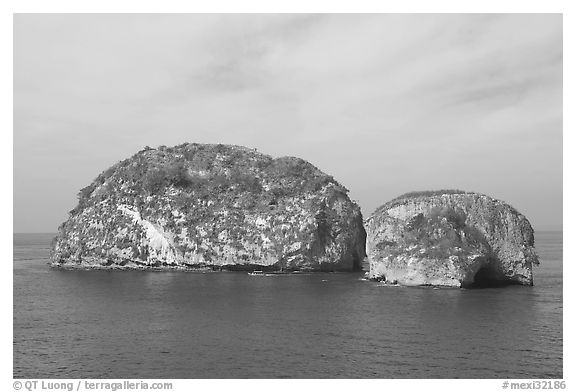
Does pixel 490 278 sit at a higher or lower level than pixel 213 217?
lower

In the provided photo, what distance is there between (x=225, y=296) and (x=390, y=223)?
3007 cm

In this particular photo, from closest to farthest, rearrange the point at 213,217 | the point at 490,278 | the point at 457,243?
the point at 457,243 → the point at 490,278 → the point at 213,217

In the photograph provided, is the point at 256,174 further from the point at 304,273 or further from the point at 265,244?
the point at 304,273

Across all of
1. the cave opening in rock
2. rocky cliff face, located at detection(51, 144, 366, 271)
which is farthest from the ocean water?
rocky cliff face, located at detection(51, 144, 366, 271)

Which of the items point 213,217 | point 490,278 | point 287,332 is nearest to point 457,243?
point 490,278

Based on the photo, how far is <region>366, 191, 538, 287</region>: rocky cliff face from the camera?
7056 centimetres

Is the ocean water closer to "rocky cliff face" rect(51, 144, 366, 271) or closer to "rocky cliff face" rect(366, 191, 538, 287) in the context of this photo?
"rocky cliff face" rect(366, 191, 538, 287)

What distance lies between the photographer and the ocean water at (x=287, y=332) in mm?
34781

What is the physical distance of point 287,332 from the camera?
1761 inches

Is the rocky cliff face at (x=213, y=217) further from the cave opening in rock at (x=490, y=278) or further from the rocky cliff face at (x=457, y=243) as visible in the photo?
the cave opening in rock at (x=490, y=278)

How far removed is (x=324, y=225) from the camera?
105000mm

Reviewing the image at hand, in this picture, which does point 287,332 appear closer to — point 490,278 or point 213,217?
point 490,278

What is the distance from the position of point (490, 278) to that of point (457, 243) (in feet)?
34.8
